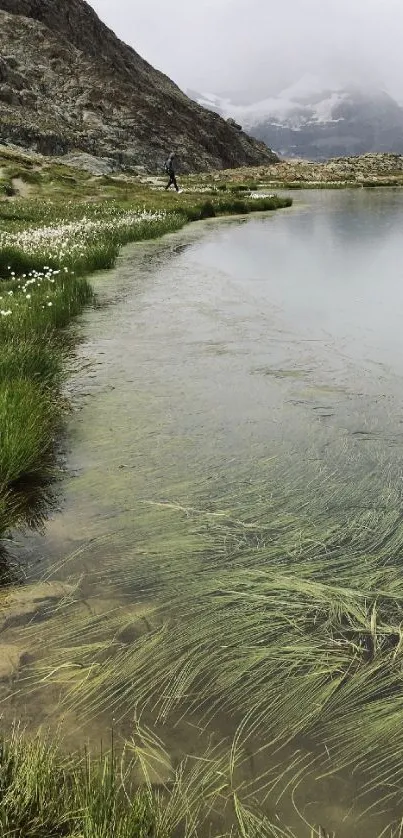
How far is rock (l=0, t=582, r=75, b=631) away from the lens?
146 inches

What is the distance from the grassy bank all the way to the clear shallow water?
35 centimetres

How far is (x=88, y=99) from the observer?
121 metres

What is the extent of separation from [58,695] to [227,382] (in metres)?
5.54

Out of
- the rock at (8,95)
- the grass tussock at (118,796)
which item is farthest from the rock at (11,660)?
the rock at (8,95)

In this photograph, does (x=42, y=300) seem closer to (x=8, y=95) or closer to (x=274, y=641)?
(x=274, y=641)

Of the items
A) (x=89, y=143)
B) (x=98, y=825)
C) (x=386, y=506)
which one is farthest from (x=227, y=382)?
(x=89, y=143)

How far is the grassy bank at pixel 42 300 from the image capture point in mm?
5379

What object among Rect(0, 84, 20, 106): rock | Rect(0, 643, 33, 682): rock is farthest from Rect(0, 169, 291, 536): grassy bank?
Rect(0, 84, 20, 106): rock

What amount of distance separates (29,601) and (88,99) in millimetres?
134815

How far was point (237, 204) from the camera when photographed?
117ft

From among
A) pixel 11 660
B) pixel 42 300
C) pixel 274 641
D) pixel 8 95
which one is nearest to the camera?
pixel 11 660

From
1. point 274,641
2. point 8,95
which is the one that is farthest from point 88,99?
point 274,641

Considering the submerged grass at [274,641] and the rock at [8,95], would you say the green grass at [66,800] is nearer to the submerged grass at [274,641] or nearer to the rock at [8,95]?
the submerged grass at [274,641]

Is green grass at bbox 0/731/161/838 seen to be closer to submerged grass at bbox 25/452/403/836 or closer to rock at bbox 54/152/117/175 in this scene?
submerged grass at bbox 25/452/403/836
